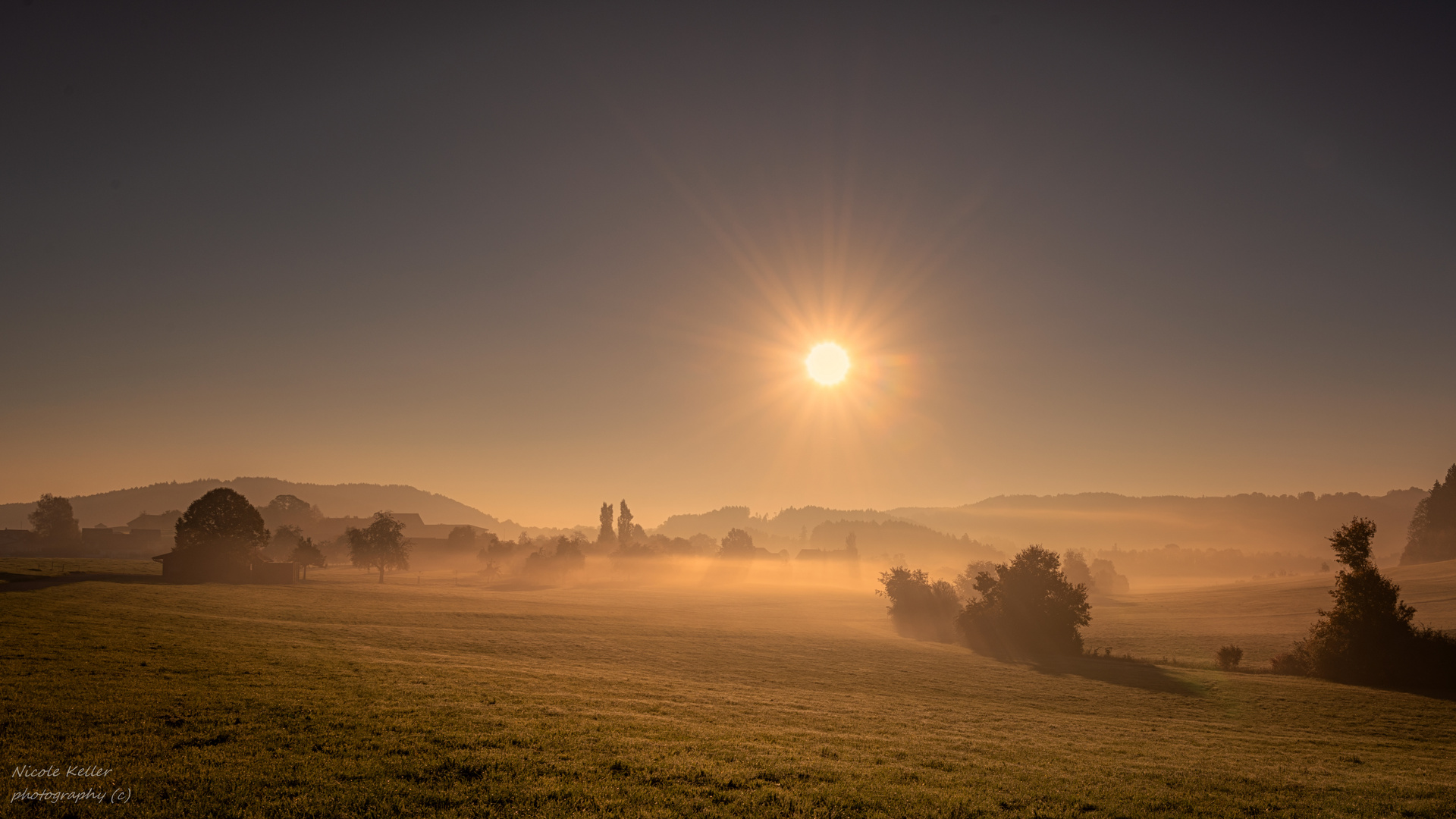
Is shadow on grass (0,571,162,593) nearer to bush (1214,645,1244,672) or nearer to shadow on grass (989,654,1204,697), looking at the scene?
shadow on grass (989,654,1204,697)

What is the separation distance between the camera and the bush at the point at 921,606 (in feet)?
274

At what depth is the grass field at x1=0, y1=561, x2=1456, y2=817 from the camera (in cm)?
1434

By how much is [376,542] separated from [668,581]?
8382 cm

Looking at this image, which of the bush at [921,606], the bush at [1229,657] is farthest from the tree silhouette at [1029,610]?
the bush at [1229,657]

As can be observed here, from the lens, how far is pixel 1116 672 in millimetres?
49562

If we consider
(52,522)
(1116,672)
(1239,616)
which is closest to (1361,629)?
(1116,672)

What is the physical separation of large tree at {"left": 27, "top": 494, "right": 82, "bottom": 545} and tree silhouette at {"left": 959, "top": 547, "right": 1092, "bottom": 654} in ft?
726

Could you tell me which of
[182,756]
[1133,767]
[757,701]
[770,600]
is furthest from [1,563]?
[1133,767]

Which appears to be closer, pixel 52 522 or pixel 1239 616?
pixel 1239 616

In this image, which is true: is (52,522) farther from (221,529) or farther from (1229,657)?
(1229,657)

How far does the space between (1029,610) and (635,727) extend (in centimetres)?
6051

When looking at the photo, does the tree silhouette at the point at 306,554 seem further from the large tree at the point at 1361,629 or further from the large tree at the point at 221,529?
the large tree at the point at 1361,629

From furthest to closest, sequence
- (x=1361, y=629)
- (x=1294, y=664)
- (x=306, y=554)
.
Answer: (x=306, y=554)
(x=1294, y=664)
(x=1361, y=629)

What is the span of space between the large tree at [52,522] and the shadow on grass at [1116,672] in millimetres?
224816
